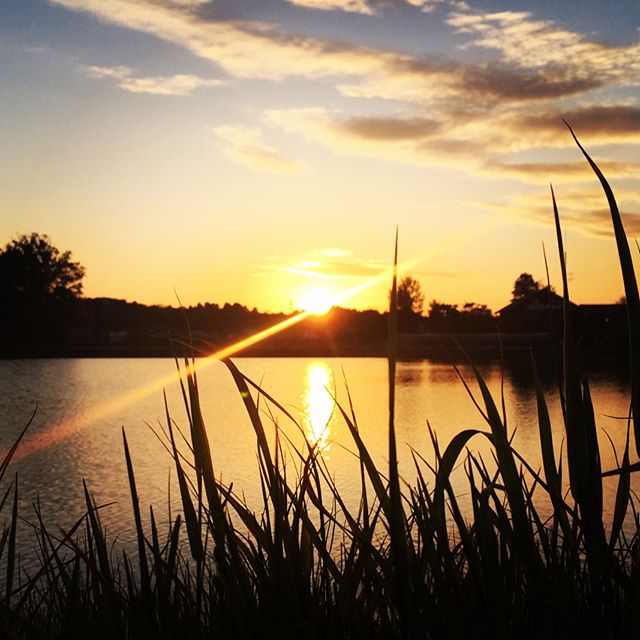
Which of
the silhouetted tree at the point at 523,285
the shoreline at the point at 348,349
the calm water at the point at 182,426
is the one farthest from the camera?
the silhouetted tree at the point at 523,285

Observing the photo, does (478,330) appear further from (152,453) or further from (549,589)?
(549,589)

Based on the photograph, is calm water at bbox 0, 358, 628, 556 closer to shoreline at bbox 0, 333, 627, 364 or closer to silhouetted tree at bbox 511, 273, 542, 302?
shoreline at bbox 0, 333, 627, 364

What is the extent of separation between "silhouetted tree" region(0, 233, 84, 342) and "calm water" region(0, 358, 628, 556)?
110 ft

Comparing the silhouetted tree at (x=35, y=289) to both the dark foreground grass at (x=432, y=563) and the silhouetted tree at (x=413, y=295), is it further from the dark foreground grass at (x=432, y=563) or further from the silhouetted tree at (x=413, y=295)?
the dark foreground grass at (x=432, y=563)

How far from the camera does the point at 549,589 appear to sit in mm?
1567

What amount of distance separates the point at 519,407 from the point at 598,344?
39776 mm

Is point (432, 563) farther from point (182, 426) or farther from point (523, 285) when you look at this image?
point (523, 285)

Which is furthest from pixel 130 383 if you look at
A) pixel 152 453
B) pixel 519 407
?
pixel 152 453

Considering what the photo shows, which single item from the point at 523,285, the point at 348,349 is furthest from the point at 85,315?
the point at 523,285

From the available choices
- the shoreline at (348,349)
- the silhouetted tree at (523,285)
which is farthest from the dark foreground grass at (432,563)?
the silhouetted tree at (523,285)

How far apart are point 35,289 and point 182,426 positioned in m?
59.8

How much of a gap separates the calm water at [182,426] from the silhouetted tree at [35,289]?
33559 mm

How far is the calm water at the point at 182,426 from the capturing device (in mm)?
10391

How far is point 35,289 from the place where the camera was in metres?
73.6
